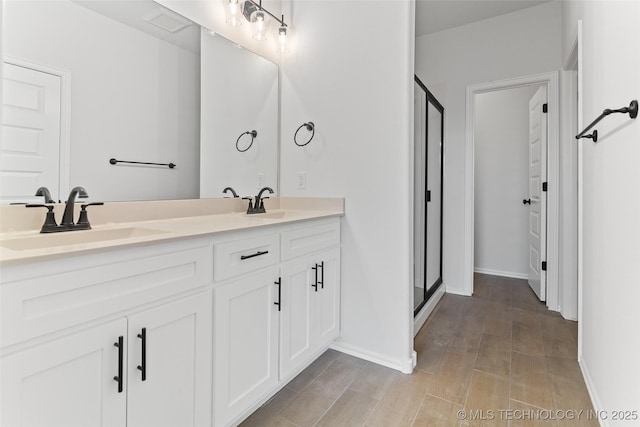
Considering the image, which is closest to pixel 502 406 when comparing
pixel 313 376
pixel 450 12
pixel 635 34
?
pixel 313 376

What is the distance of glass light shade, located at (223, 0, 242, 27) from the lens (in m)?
1.90

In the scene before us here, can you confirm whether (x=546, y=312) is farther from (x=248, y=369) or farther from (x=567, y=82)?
(x=248, y=369)

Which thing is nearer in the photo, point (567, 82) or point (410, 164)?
point (410, 164)

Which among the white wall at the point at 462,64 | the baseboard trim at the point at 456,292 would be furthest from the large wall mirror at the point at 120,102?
the baseboard trim at the point at 456,292

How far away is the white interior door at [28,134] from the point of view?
45.3 inches

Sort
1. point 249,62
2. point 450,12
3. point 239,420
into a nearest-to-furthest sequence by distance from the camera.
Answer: point 239,420 → point 249,62 → point 450,12

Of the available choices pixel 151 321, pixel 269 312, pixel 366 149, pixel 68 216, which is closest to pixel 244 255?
pixel 269 312

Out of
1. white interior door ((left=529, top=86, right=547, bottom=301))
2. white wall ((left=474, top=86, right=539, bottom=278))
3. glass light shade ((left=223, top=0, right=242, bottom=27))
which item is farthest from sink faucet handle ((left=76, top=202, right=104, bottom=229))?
white wall ((left=474, top=86, right=539, bottom=278))

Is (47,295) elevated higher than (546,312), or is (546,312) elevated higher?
(47,295)

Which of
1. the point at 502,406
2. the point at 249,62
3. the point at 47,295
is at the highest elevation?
the point at 249,62

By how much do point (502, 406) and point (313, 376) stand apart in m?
0.95

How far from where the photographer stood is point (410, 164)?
1.86m

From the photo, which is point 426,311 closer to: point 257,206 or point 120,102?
point 257,206

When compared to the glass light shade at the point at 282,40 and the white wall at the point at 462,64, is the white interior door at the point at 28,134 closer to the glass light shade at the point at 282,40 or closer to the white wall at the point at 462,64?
the glass light shade at the point at 282,40
